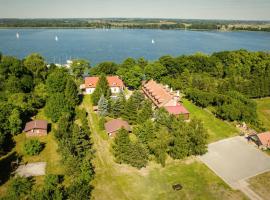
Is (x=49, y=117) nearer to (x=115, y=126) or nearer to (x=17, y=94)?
(x=17, y=94)

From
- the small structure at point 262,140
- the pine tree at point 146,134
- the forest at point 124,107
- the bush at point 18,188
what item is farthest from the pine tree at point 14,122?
the small structure at point 262,140

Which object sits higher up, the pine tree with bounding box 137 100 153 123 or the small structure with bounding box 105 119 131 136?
the pine tree with bounding box 137 100 153 123

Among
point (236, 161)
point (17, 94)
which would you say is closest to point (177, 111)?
point (236, 161)

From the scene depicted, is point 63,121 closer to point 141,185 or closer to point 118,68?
point 141,185

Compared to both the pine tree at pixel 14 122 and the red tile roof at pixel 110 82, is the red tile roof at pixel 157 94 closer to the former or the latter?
the red tile roof at pixel 110 82

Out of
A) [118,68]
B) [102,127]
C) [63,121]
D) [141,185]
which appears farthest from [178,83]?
[141,185]

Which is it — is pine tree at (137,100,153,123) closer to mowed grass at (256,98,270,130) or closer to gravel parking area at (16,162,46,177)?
gravel parking area at (16,162,46,177)

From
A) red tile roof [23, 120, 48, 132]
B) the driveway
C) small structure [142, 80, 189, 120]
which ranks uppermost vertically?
small structure [142, 80, 189, 120]

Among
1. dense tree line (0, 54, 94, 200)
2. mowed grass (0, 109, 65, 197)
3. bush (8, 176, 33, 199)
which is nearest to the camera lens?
bush (8, 176, 33, 199)

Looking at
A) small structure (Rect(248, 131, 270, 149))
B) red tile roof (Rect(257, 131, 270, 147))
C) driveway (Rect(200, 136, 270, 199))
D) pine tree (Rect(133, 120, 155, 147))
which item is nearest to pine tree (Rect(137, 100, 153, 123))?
pine tree (Rect(133, 120, 155, 147))
